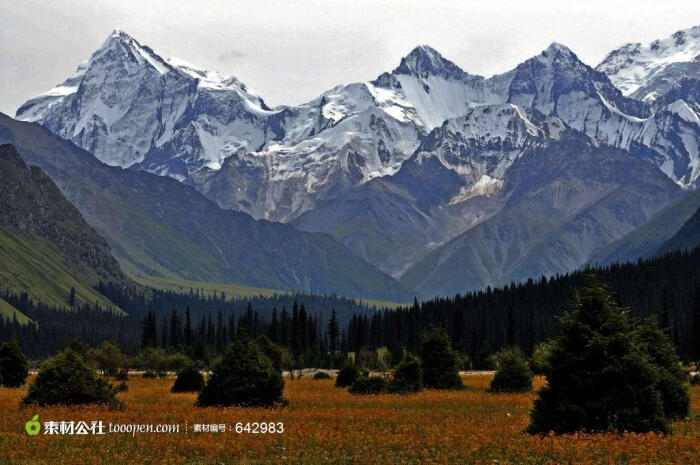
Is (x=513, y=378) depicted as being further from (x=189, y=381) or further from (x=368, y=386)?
(x=189, y=381)

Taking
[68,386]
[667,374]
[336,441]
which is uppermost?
[667,374]

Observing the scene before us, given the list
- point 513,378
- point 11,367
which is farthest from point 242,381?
point 11,367

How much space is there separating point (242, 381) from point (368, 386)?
21.5 metres

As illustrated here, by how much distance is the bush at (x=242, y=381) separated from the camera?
58.2 meters

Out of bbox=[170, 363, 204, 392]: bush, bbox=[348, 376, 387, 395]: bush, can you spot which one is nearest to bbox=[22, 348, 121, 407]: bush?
bbox=[170, 363, 204, 392]: bush

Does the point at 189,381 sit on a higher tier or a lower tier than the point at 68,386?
lower

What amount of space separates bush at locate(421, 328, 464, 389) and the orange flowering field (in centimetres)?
2815

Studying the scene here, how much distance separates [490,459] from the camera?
36.8 meters

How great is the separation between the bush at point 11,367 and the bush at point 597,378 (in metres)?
63.7

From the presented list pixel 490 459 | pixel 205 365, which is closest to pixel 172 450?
pixel 490 459

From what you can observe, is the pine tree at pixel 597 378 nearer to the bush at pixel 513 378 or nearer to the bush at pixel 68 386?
the bush at pixel 68 386

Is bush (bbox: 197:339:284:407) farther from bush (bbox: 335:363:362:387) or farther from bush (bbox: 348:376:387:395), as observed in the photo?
bush (bbox: 335:363:362:387)

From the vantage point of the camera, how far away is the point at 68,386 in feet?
183

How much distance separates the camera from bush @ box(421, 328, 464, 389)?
87.1 metres
